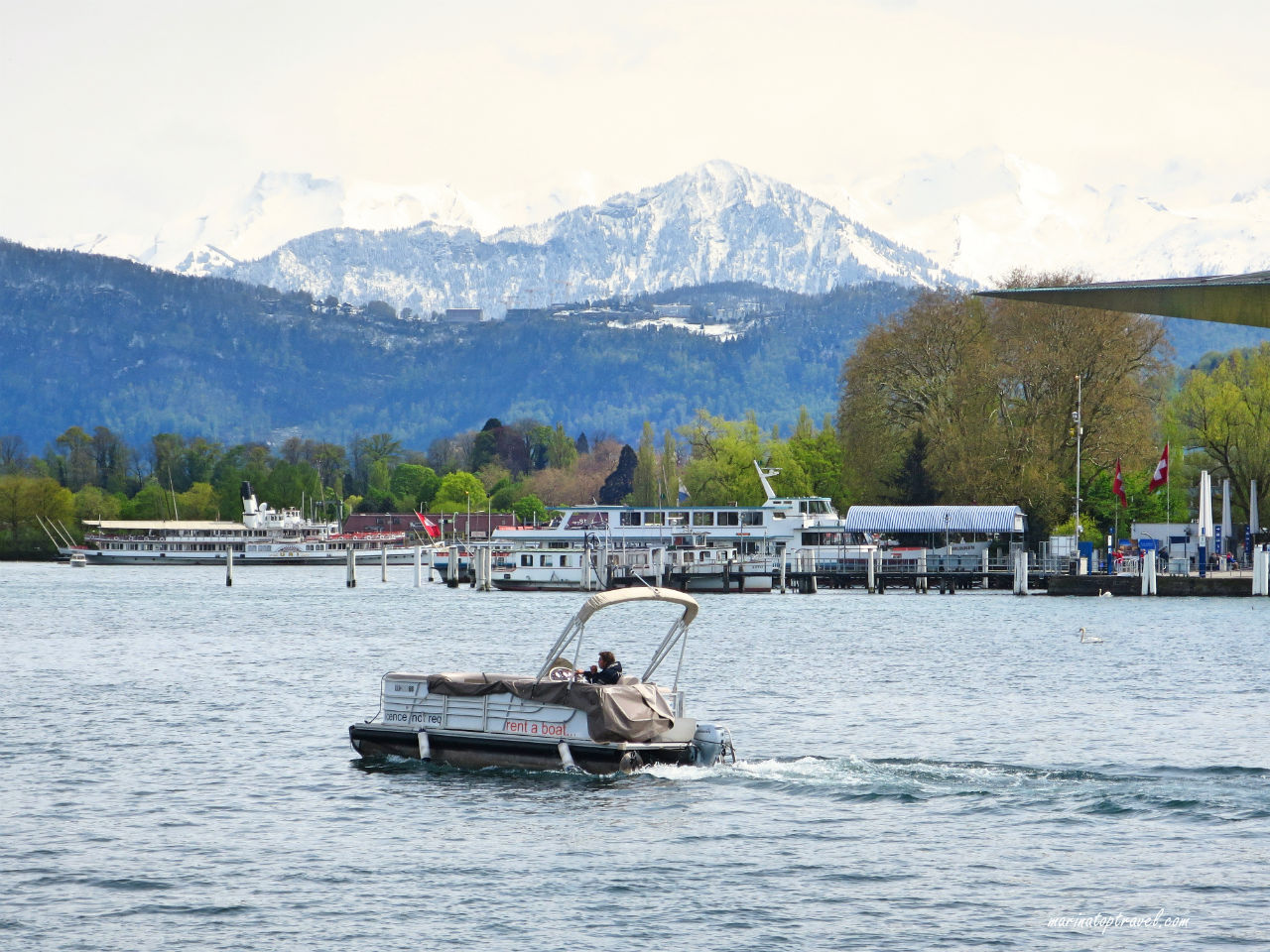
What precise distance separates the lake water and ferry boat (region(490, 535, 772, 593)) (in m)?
46.5

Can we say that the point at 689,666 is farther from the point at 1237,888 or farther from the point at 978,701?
the point at 1237,888

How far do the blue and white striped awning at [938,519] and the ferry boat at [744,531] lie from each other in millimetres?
1410

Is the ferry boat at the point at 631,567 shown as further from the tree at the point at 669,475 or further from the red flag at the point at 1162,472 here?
the tree at the point at 669,475

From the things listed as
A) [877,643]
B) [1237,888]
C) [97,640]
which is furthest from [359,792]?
[97,640]

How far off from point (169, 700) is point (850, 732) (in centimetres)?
1939

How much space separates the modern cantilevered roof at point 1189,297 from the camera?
19.3m

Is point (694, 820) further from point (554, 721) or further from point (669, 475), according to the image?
point (669, 475)

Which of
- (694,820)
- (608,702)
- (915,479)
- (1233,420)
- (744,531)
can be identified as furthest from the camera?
(915,479)

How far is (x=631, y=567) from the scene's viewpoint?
10050 centimetres

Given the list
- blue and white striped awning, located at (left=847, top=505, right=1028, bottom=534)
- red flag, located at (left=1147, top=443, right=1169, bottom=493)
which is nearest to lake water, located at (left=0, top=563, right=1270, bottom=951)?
red flag, located at (left=1147, top=443, right=1169, bottom=493)

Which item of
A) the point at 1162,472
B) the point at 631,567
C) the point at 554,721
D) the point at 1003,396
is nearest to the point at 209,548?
the point at 631,567

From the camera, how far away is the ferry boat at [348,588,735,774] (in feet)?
102

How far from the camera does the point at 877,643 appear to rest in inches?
2554

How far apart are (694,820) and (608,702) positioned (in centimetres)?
379
